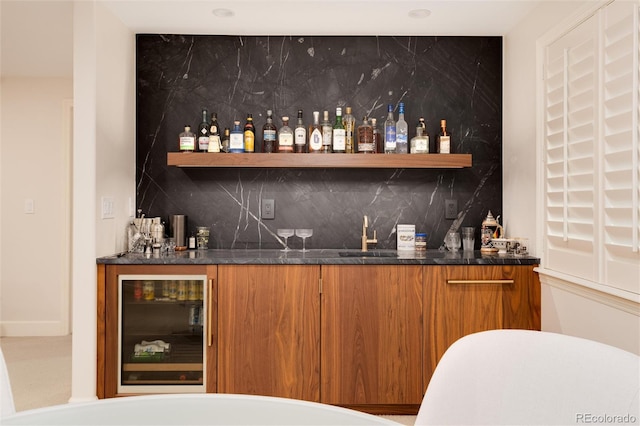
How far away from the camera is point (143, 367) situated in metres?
2.60

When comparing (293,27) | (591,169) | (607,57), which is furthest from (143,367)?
Result: (607,57)

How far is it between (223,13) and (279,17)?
0.32 meters

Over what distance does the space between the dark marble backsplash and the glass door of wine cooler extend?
24.4 inches

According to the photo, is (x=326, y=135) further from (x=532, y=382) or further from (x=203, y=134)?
(x=532, y=382)

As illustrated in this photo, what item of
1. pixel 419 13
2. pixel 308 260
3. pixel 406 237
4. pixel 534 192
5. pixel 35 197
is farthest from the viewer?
pixel 35 197

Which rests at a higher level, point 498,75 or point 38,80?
point 38,80

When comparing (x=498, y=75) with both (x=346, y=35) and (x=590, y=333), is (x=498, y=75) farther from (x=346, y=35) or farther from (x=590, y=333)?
(x=590, y=333)

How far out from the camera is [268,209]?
3.14 m

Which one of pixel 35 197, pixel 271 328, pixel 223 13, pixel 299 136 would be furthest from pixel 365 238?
pixel 35 197

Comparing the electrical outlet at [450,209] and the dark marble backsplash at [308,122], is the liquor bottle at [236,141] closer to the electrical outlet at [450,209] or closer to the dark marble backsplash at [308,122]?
the dark marble backsplash at [308,122]

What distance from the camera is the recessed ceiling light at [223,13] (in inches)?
108

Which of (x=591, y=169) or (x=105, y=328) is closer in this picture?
(x=591, y=169)

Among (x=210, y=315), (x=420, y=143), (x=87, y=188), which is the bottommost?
(x=210, y=315)

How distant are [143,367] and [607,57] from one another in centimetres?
264
